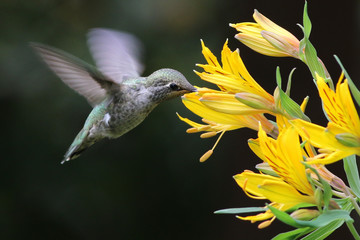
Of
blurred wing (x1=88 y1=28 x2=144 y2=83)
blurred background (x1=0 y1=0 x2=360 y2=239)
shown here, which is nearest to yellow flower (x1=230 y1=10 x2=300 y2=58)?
blurred wing (x1=88 y1=28 x2=144 y2=83)

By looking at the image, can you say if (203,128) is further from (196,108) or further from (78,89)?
(78,89)

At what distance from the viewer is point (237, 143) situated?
4.04 metres

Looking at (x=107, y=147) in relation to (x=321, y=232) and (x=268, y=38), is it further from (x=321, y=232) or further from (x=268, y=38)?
(x=321, y=232)

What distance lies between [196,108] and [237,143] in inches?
97.5

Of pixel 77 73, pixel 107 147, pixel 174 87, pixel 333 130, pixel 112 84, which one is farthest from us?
pixel 107 147

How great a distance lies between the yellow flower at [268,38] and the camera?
153 cm

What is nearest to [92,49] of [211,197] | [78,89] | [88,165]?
[78,89]

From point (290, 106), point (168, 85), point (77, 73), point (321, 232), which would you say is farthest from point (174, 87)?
point (321, 232)

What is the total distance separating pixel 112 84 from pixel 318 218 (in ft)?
4.38

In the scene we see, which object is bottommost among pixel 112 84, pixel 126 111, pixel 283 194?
pixel 283 194

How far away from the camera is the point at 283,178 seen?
4.54 feet

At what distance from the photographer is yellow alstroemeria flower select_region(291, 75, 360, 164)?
1239 mm

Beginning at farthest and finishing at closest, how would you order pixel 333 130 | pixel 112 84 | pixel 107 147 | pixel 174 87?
pixel 107 147
pixel 112 84
pixel 174 87
pixel 333 130

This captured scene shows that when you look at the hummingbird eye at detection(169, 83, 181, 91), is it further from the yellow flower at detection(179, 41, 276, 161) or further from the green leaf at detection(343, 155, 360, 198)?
the green leaf at detection(343, 155, 360, 198)
